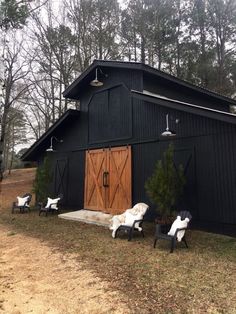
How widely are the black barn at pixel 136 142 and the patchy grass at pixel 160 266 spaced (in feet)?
4.58

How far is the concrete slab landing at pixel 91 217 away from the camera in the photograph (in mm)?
8727

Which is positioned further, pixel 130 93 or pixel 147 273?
pixel 130 93

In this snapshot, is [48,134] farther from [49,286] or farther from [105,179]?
[49,286]

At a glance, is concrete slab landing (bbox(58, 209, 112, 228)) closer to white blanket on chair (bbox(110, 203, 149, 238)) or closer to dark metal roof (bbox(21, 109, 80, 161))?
white blanket on chair (bbox(110, 203, 149, 238))

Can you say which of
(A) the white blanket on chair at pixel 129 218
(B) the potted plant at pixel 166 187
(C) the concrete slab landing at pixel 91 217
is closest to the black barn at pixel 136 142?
(C) the concrete slab landing at pixel 91 217

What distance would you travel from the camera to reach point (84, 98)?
11375 millimetres

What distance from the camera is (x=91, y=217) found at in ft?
30.9

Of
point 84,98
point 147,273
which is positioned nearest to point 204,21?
point 84,98

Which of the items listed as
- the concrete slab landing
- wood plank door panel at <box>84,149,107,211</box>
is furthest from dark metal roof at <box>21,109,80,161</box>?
the concrete slab landing

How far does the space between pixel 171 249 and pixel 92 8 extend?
1743 centimetres

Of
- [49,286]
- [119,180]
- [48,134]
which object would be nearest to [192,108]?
[119,180]

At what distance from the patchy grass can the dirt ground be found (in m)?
0.22

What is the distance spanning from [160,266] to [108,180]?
5.42 meters

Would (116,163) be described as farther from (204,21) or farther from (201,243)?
(204,21)
